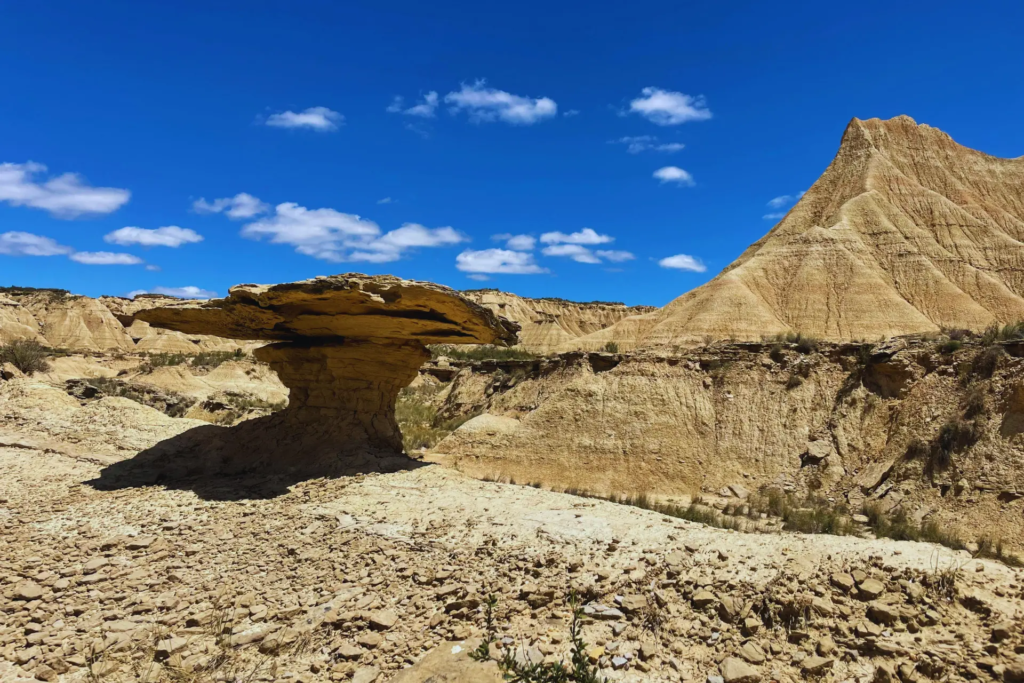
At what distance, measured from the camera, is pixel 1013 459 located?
10.1m

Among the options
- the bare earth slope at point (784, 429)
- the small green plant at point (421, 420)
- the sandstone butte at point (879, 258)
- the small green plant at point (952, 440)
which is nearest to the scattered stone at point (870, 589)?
the bare earth slope at point (784, 429)

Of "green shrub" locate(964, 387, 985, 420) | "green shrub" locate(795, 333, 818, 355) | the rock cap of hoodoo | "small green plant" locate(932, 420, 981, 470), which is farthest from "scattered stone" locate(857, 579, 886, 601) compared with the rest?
"green shrub" locate(795, 333, 818, 355)

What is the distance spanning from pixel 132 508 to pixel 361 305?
4.12 m

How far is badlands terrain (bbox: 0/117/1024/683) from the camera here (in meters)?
4.84

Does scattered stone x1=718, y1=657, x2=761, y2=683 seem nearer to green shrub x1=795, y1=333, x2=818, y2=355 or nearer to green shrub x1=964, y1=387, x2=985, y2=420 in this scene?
green shrub x1=964, y1=387, x2=985, y2=420

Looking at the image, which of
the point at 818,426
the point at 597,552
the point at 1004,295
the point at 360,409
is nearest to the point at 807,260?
the point at 1004,295

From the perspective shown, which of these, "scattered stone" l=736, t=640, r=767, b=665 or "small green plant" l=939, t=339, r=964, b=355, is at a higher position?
"small green plant" l=939, t=339, r=964, b=355

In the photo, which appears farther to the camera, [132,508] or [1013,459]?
[1013,459]

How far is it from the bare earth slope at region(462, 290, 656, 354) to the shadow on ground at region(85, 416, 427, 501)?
56.8 metres

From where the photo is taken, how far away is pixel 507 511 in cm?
730

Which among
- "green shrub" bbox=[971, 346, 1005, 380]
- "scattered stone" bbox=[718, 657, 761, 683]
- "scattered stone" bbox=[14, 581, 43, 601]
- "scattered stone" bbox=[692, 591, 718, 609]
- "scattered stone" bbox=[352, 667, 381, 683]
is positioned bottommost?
"scattered stone" bbox=[352, 667, 381, 683]

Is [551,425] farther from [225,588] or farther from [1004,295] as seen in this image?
[1004,295]

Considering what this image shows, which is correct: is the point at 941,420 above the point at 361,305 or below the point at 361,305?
below

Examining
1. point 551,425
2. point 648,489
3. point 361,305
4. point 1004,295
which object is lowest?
point 648,489
